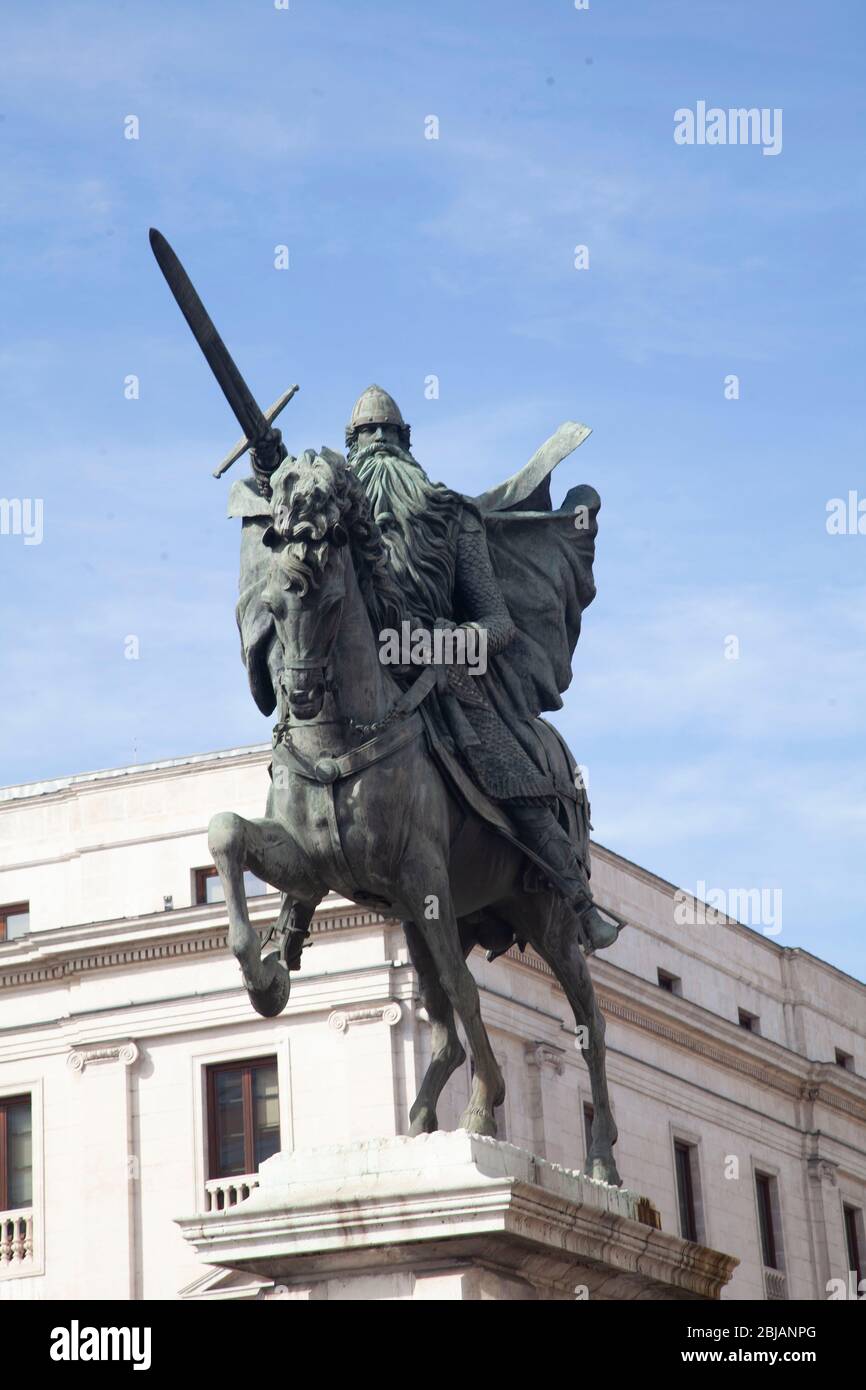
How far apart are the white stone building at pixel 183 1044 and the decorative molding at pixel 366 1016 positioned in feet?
0.11

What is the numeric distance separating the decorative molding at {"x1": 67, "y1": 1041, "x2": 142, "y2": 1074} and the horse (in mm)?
31280

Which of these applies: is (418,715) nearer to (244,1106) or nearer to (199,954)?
(244,1106)

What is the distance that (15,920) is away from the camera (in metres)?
47.0

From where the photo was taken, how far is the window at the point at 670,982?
175 ft

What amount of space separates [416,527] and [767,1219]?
45.1m

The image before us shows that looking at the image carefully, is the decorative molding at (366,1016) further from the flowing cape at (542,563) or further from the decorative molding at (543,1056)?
the flowing cape at (542,563)

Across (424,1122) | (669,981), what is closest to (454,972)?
(424,1122)

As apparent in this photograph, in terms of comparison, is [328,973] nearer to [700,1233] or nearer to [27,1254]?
[27,1254]

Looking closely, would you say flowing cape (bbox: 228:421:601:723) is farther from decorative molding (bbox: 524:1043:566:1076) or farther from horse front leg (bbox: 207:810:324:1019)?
decorative molding (bbox: 524:1043:566:1076)

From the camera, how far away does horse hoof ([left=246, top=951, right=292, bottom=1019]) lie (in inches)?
492

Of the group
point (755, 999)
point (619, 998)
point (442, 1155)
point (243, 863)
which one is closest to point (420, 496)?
point (243, 863)

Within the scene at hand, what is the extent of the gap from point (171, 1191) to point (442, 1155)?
3142 centimetres

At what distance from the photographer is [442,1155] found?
40.3 feet

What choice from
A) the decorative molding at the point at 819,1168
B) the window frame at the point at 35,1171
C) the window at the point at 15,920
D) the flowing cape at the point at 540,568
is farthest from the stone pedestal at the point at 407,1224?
the decorative molding at the point at 819,1168
